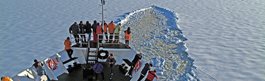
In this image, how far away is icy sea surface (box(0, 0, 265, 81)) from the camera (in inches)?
596

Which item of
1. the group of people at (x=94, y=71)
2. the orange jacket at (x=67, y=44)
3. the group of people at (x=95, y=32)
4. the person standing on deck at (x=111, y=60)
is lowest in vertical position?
the group of people at (x=94, y=71)

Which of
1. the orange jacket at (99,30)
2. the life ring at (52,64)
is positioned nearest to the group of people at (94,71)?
the life ring at (52,64)

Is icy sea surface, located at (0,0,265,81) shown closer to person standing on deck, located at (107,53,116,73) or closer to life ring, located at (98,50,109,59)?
life ring, located at (98,50,109,59)

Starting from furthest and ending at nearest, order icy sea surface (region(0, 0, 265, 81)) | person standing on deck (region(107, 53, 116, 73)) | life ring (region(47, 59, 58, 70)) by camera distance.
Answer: icy sea surface (region(0, 0, 265, 81)), person standing on deck (region(107, 53, 116, 73)), life ring (region(47, 59, 58, 70))

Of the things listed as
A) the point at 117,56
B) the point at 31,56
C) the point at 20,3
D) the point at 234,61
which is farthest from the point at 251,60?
the point at 20,3

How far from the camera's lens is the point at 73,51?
12797 millimetres

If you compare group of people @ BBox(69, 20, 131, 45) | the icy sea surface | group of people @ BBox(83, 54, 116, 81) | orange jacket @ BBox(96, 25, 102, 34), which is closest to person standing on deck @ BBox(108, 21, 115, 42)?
group of people @ BBox(69, 20, 131, 45)

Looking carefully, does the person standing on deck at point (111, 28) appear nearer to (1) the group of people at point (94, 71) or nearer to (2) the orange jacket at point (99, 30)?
(2) the orange jacket at point (99, 30)

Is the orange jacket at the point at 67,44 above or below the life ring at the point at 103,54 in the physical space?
above

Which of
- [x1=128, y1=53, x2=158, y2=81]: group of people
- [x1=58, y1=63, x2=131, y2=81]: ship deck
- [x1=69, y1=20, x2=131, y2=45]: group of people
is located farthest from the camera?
[x1=69, y1=20, x2=131, y2=45]: group of people

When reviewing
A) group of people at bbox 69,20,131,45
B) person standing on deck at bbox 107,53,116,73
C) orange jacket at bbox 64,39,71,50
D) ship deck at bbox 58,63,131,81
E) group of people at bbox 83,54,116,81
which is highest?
group of people at bbox 69,20,131,45

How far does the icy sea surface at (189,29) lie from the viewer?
15148 millimetres

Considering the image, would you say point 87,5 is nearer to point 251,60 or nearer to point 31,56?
point 31,56

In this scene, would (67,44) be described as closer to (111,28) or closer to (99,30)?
(99,30)
